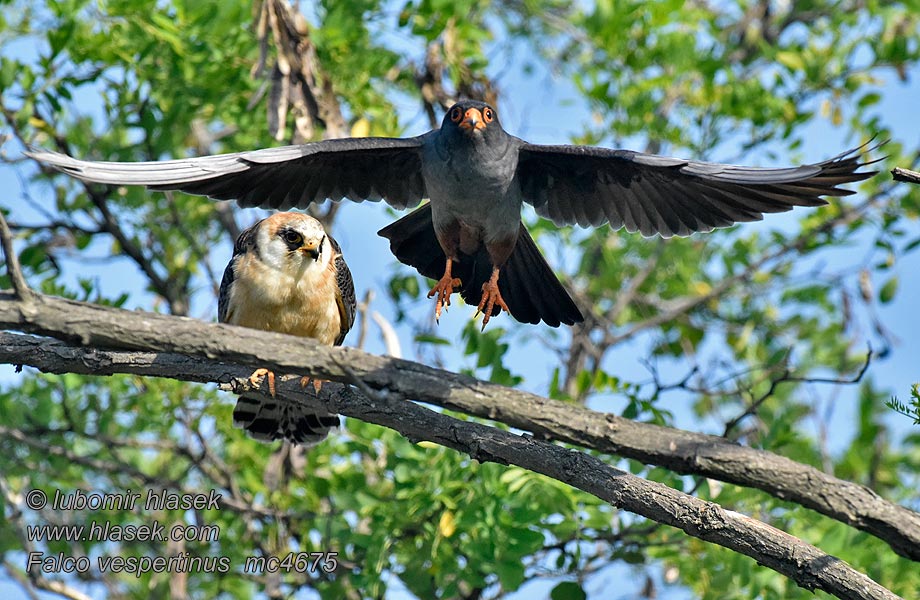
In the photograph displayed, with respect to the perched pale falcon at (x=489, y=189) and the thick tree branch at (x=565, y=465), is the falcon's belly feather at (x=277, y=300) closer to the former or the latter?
the perched pale falcon at (x=489, y=189)

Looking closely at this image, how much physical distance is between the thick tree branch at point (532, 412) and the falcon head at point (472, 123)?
1575 millimetres

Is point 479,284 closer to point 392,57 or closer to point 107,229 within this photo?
point 392,57

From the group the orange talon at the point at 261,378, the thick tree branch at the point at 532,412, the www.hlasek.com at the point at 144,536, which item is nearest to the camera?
the thick tree branch at the point at 532,412

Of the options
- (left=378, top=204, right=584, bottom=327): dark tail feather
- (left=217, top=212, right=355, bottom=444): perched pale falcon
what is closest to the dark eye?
(left=217, top=212, right=355, bottom=444): perched pale falcon

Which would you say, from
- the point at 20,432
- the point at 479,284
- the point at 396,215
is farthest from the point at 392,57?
the point at 20,432

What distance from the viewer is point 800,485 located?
352 centimetres

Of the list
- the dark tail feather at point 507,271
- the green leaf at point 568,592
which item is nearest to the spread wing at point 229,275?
the dark tail feather at point 507,271

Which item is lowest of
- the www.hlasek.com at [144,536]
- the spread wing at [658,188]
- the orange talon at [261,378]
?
the www.hlasek.com at [144,536]

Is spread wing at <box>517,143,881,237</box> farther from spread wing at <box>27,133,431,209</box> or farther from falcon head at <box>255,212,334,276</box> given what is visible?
falcon head at <box>255,212,334,276</box>

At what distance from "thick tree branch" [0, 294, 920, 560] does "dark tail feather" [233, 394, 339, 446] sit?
1.29m

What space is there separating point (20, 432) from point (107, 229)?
139cm

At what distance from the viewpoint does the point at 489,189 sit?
471cm

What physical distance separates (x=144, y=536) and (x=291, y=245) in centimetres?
248

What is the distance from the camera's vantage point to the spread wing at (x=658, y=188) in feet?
13.4
